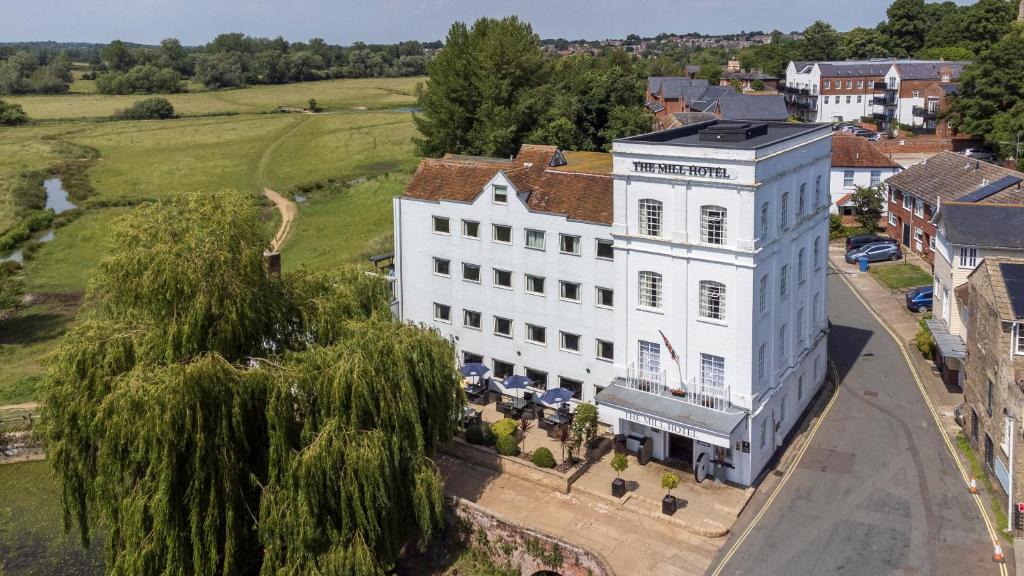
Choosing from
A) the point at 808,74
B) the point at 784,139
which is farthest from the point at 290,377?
the point at 808,74

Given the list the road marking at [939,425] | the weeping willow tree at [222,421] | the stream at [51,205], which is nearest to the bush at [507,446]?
the weeping willow tree at [222,421]

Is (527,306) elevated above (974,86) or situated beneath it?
situated beneath

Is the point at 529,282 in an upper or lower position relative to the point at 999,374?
upper

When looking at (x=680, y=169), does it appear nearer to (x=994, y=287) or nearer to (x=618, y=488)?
(x=618, y=488)

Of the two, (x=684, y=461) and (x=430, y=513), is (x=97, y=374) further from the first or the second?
(x=684, y=461)

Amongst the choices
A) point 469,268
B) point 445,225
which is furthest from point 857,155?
point 445,225

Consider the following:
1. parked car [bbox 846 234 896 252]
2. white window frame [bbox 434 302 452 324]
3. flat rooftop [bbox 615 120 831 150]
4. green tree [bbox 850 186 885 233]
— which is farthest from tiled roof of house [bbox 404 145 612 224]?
green tree [bbox 850 186 885 233]
